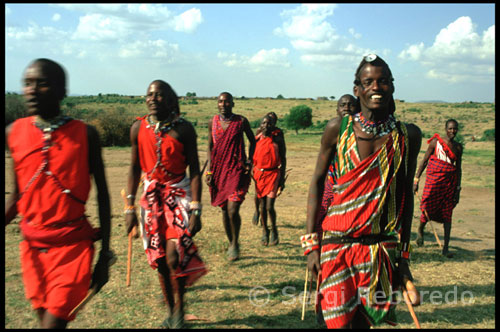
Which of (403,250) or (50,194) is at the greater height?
(50,194)

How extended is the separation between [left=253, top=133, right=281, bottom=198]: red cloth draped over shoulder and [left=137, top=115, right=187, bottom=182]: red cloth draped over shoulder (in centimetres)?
329

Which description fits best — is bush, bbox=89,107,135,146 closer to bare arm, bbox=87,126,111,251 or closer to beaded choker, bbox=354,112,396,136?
bare arm, bbox=87,126,111,251

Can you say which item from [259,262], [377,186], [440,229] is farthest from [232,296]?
[440,229]

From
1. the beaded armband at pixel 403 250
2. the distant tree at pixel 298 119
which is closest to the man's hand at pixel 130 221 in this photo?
the beaded armband at pixel 403 250

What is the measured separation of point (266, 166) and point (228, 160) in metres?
1.23

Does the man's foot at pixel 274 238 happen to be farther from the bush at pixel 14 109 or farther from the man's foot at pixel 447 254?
the bush at pixel 14 109

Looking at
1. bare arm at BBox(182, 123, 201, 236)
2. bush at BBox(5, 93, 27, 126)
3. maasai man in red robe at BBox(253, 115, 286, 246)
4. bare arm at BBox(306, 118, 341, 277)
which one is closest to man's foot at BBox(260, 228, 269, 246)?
maasai man in red robe at BBox(253, 115, 286, 246)

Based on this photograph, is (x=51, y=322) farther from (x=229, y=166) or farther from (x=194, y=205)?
(x=229, y=166)

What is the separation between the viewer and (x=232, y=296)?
15.9ft

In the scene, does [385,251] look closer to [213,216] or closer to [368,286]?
[368,286]

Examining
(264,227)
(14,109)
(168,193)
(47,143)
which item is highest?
(14,109)

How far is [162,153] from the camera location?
375 cm

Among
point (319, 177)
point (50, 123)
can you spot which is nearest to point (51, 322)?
point (50, 123)

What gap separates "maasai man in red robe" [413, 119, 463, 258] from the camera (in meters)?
7.02
